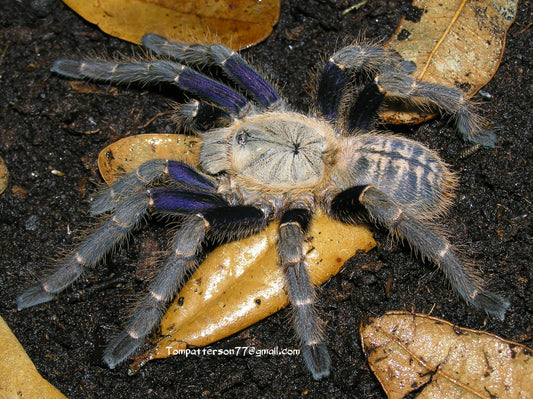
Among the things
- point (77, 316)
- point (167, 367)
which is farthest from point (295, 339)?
point (77, 316)

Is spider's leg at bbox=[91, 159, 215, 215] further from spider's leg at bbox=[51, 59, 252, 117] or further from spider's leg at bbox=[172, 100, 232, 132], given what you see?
spider's leg at bbox=[51, 59, 252, 117]

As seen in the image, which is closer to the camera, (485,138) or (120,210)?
(120,210)

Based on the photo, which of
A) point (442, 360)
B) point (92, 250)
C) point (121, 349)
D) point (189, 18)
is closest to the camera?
point (442, 360)

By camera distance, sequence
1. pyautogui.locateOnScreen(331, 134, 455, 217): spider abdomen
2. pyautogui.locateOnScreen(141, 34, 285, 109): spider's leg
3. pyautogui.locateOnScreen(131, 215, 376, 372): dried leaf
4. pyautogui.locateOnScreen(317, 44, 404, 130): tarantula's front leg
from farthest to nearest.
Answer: pyautogui.locateOnScreen(141, 34, 285, 109): spider's leg, pyautogui.locateOnScreen(317, 44, 404, 130): tarantula's front leg, pyautogui.locateOnScreen(331, 134, 455, 217): spider abdomen, pyautogui.locateOnScreen(131, 215, 376, 372): dried leaf

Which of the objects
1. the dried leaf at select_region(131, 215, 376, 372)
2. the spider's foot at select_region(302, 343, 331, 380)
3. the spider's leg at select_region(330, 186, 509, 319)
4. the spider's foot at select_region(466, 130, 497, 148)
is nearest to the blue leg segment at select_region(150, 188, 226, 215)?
the dried leaf at select_region(131, 215, 376, 372)

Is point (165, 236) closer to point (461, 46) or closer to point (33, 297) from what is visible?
point (33, 297)

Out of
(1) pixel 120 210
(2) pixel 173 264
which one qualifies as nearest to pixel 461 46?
(2) pixel 173 264
